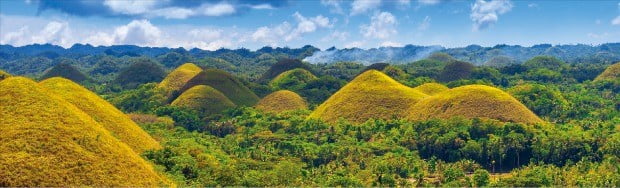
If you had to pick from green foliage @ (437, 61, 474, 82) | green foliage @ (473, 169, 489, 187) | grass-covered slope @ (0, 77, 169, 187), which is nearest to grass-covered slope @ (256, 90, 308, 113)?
green foliage @ (473, 169, 489, 187)

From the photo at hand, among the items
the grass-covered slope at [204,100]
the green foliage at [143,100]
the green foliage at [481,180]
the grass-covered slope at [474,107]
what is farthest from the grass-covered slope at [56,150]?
the green foliage at [143,100]

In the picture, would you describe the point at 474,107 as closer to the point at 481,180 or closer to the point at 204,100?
the point at 481,180

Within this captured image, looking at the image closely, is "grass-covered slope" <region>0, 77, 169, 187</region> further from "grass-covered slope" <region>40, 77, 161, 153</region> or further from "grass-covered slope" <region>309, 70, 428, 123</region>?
"grass-covered slope" <region>309, 70, 428, 123</region>

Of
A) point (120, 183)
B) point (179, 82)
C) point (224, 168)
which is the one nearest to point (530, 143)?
point (224, 168)

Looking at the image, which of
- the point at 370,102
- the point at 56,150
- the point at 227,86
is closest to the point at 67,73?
the point at 227,86

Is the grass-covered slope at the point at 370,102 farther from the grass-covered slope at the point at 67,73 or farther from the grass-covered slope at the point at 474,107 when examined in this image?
the grass-covered slope at the point at 67,73

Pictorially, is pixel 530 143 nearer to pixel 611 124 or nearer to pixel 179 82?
pixel 611 124
